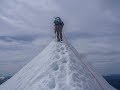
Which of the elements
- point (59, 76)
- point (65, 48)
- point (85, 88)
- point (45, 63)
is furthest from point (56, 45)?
point (85, 88)

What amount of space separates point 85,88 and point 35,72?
200 inches

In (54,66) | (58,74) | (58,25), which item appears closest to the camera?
(58,74)

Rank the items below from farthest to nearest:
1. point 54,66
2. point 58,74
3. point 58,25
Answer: point 58,25
point 54,66
point 58,74

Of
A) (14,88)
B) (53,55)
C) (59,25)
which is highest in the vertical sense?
(59,25)

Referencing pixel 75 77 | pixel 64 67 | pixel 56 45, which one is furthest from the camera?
pixel 56 45

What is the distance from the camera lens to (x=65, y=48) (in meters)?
23.5

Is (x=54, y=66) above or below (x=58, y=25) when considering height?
below

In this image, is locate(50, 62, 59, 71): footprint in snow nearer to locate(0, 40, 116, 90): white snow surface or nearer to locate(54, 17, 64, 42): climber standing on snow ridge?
locate(0, 40, 116, 90): white snow surface

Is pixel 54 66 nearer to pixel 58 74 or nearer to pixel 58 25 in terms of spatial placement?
pixel 58 74

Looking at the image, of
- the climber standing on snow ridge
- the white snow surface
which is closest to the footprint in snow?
the white snow surface

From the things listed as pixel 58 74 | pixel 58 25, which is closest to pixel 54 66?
pixel 58 74

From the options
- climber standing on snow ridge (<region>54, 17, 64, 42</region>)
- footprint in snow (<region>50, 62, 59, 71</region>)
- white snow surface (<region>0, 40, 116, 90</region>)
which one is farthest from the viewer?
climber standing on snow ridge (<region>54, 17, 64, 42</region>)

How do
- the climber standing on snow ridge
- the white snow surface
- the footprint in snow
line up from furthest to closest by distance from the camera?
the climber standing on snow ridge < the footprint in snow < the white snow surface

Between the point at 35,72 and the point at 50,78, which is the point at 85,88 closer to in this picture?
the point at 50,78
